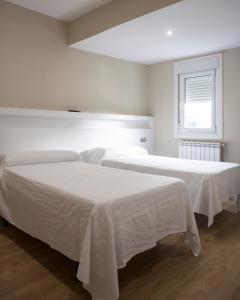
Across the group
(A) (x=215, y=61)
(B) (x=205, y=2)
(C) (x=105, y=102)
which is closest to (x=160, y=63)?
(A) (x=215, y=61)

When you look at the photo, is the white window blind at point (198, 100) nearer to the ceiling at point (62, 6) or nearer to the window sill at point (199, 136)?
the window sill at point (199, 136)

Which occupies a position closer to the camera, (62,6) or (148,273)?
(148,273)

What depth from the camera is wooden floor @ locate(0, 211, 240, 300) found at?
5.38 feet

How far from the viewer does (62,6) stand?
3.11m

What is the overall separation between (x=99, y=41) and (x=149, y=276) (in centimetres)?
287

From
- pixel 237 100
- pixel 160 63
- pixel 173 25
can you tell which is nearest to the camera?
pixel 173 25

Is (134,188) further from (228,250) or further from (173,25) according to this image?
(173,25)

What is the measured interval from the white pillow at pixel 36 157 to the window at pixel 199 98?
6.88 ft

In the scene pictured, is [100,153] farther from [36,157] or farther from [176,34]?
[176,34]

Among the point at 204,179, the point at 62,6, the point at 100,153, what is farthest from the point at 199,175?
the point at 62,6

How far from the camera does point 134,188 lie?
1.83m

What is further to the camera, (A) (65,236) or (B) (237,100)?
(B) (237,100)

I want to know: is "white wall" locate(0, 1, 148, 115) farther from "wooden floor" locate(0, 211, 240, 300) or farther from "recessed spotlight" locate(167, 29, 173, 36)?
"wooden floor" locate(0, 211, 240, 300)

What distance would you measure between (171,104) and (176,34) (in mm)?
1512
